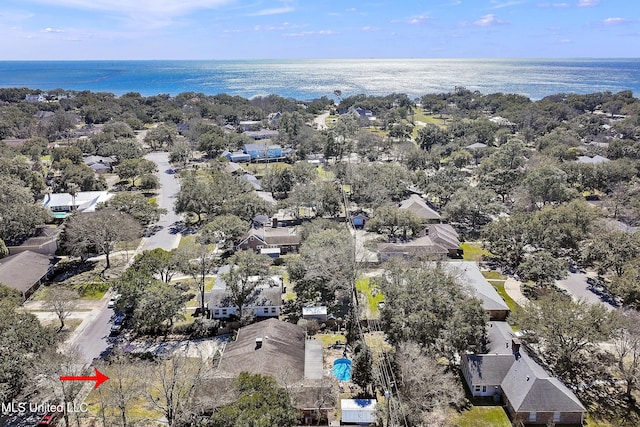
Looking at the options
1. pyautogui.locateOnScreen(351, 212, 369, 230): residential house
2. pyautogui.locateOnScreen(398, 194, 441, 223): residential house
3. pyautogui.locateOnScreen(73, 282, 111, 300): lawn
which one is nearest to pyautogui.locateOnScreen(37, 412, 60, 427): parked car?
pyautogui.locateOnScreen(73, 282, 111, 300): lawn

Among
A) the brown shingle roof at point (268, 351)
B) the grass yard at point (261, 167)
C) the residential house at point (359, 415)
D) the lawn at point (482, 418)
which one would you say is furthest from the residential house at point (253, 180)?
the lawn at point (482, 418)

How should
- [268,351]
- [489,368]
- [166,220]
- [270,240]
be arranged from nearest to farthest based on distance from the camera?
1. [489,368]
2. [268,351]
3. [270,240]
4. [166,220]

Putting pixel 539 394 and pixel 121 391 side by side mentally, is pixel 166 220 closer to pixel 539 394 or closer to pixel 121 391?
pixel 121 391

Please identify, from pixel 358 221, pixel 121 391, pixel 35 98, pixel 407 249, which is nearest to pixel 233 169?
pixel 358 221

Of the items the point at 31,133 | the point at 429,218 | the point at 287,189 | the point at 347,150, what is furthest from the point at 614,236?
the point at 31,133

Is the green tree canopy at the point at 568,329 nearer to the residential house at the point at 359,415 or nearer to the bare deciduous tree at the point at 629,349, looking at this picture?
the bare deciduous tree at the point at 629,349
